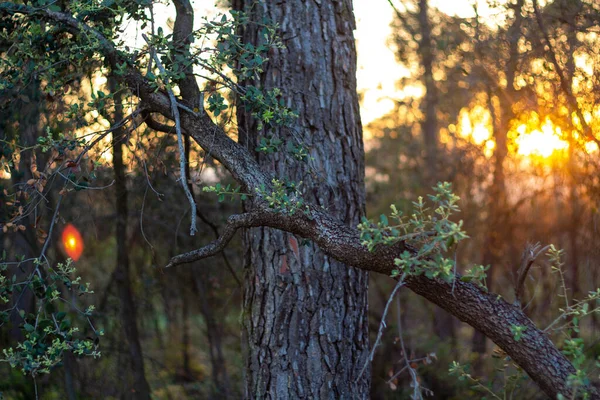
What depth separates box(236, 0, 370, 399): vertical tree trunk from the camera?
351cm

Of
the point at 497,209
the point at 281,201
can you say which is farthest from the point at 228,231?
the point at 497,209

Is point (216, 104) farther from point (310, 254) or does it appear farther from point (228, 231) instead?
point (310, 254)

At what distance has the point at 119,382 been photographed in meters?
6.66

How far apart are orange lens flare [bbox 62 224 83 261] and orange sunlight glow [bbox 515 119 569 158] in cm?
491

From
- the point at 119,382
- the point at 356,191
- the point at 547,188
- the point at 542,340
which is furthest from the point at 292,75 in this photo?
the point at 547,188

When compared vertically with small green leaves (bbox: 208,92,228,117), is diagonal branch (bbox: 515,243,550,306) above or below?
below

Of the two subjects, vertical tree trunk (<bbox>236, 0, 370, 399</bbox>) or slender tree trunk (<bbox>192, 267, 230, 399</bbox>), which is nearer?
vertical tree trunk (<bbox>236, 0, 370, 399</bbox>)

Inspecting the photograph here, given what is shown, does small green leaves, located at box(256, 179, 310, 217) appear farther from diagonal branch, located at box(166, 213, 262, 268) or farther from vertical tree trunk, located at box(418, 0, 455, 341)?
vertical tree trunk, located at box(418, 0, 455, 341)

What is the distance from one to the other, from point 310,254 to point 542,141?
12.0ft

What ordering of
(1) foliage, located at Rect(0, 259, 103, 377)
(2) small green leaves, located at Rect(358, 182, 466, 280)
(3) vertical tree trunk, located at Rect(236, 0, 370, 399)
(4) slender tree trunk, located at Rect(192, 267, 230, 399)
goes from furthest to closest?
(4) slender tree trunk, located at Rect(192, 267, 230, 399)
(3) vertical tree trunk, located at Rect(236, 0, 370, 399)
(1) foliage, located at Rect(0, 259, 103, 377)
(2) small green leaves, located at Rect(358, 182, 466, 280)

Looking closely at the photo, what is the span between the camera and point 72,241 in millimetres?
6840

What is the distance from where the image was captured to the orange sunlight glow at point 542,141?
556cm

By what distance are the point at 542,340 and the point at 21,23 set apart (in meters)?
3.05

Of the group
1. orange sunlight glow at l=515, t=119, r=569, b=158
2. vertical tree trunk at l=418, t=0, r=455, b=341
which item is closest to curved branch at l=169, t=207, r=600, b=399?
orange sunlight glow at l=515, t=119, r=569, b=158
